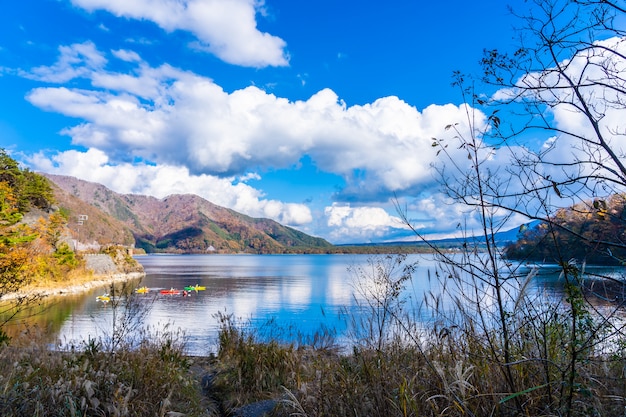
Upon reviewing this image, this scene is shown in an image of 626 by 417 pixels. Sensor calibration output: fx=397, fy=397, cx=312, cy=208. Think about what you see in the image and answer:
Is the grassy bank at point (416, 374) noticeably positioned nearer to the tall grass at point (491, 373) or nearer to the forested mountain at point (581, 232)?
the tall grass at point (491, 373)

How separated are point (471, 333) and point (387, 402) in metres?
1.09

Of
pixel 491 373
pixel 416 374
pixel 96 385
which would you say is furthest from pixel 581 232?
pixel 96 385

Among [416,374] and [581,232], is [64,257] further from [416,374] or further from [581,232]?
[581,232]

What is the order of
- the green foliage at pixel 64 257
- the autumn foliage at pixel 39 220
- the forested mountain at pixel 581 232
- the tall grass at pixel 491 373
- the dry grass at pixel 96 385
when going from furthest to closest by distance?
the green foliage at pixel 64 257 → the autumn foliage at pixel 39 220 → the dry grass at pixel 96 385 → the forested mountain at pixel 581 232 → the tall grass at pixel 491 373

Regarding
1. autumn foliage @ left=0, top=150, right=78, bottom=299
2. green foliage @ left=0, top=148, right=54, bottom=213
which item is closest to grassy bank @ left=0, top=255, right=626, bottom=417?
autumn foliage @ left=0, top=150, right=78, bottom=299

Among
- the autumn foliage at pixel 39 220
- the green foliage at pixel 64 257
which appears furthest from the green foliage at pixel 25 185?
the green foliage at pixel 64 257

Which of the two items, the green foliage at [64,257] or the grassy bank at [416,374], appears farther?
the green foliage at [64,257]

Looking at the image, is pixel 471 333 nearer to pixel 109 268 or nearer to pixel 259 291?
pixel 259 291

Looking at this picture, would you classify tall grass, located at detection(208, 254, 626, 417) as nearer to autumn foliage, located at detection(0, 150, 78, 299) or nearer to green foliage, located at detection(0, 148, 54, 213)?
autumn foliage, located at detection(0, 150, 78, 299)

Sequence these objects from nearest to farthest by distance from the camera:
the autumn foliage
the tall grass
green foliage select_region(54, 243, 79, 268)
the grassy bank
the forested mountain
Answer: the tall grass, the grassy bank, the forested mountain, the autumn foliage, green foliage select_region(54, 243, 79, 268)

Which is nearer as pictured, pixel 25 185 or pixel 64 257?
pixel 64 257

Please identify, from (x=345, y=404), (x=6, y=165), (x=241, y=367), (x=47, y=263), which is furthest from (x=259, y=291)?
(x=345, y=404)

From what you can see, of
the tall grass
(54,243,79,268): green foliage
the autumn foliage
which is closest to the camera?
the tall grass

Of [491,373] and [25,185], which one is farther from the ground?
[25,185]
